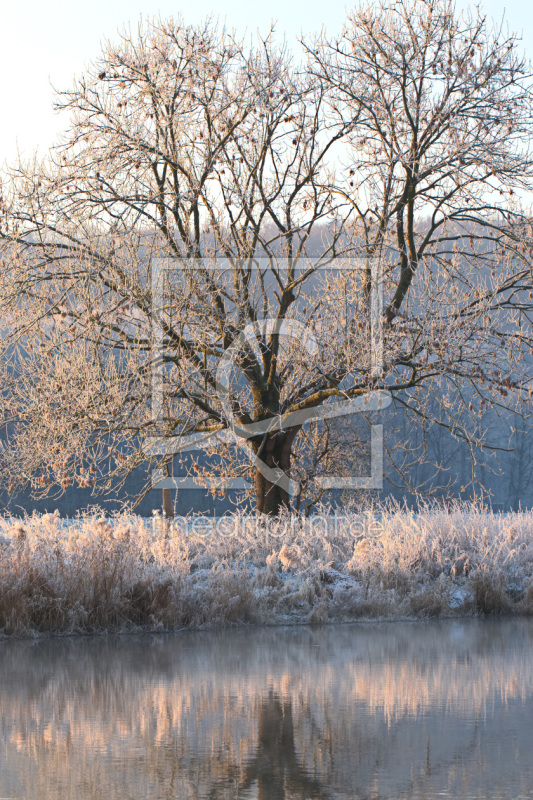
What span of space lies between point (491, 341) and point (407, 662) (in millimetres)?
7498

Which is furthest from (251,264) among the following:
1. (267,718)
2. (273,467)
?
Answer: (267,718)

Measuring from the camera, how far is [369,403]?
1585cm

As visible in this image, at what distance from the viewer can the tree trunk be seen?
17.5 m

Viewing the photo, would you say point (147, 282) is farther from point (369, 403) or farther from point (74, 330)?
point (369, 403)

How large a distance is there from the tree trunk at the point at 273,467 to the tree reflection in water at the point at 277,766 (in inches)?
414

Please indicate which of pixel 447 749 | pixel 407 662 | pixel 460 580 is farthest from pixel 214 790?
pixel 460 580

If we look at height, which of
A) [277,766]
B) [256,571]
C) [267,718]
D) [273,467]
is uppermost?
[273,467]

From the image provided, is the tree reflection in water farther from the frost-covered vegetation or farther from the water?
the frost-covered vegetation

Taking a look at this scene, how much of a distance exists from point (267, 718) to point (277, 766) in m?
1.37

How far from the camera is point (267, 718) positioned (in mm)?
6809

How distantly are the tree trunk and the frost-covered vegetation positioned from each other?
1.38 meters

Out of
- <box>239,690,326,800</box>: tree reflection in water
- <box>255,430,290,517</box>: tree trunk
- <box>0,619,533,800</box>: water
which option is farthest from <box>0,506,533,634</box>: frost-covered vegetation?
<box>239,690,326,800</box>: tree reflection in water

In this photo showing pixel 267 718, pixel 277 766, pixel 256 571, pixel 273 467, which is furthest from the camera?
pixel 273 467

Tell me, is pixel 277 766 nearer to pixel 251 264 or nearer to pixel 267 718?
pixel 267 718
